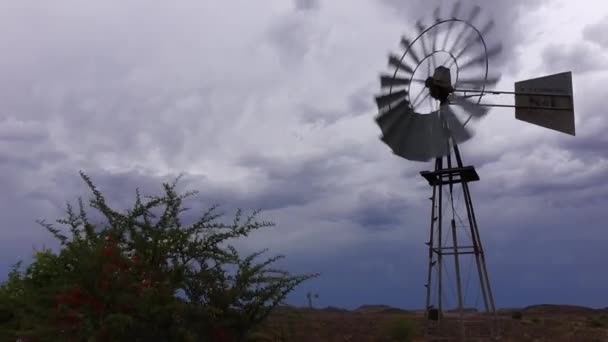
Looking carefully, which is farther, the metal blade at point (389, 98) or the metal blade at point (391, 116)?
the metal blade at point (389, 98)

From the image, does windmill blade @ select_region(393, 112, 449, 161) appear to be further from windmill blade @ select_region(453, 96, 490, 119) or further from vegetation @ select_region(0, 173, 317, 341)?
vegetation @ select_region(0, 173, 317, 341)

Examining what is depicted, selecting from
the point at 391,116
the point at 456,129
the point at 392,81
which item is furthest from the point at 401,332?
the point at 392,81

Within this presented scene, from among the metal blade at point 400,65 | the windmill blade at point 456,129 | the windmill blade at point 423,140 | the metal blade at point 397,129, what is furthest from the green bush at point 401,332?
the metal blade at point 400,65

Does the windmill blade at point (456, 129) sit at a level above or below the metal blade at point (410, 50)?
below

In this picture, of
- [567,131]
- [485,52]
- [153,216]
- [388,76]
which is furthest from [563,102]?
[153,216]

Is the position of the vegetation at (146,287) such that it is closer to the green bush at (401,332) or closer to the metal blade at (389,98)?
the metal blade at (389,98)

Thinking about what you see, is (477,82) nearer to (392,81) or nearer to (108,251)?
(392,81)

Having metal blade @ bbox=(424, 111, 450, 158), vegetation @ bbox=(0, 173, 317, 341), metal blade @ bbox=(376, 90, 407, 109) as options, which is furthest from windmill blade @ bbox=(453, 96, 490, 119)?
vegetation @ bbox=(0, 173, 317, 341)

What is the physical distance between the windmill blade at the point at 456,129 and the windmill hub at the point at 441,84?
0.57 meters

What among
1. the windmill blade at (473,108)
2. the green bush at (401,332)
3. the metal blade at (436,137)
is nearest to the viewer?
the windmill blade at (473,108)

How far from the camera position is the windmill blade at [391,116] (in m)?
20.6

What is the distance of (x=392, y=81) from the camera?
21.0 metres

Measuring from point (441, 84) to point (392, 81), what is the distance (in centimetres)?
174

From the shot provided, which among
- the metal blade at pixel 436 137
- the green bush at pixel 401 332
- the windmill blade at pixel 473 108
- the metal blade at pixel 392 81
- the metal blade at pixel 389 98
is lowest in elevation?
the green bush at pixel 401 332
